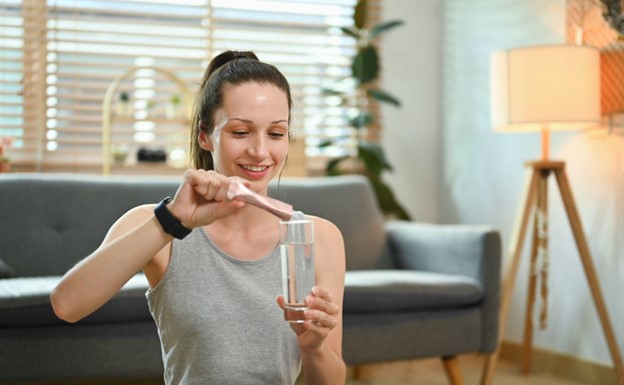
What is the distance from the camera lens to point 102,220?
3.11m

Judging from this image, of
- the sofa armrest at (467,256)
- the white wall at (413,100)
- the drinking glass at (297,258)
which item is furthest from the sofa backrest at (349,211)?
the drinking glass at (297,258)

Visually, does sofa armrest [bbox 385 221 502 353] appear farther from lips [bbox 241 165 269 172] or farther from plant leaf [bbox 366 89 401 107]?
lips [bbox 241 165 269 172]

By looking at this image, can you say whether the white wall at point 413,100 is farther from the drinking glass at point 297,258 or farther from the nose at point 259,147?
the drinking glass at point 297,258

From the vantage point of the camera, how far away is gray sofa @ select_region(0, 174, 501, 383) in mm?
2475

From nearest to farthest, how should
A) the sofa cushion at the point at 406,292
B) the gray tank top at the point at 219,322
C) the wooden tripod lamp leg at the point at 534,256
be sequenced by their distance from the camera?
the gray tank top at the point at 219,322, the sofa cushion at the point at 406,292, the wooden tripod lamp leg at the point at 534,256

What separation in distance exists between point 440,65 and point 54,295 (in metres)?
3.78

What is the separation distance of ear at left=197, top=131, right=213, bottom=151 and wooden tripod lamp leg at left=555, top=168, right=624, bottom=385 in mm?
2103

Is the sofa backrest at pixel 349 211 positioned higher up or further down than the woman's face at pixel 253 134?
further down

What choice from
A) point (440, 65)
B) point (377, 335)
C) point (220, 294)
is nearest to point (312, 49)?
point (440, 65)

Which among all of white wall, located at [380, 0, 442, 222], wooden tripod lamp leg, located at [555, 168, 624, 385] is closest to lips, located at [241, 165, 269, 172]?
wooden tripod lamp leg, located at [555, 168, 624, 385]

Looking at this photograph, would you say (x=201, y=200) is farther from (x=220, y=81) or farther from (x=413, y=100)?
(x=413, y=100)

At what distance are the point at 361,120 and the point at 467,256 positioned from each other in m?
1.34

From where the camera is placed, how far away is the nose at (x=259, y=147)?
1368 mm

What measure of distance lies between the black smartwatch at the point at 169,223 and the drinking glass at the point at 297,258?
0.17 metres
